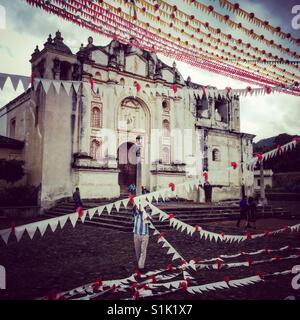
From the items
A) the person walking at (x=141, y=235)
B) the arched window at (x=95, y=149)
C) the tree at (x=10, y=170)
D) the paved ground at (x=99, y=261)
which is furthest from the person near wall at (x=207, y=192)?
the person walking at (x=141, y=235)

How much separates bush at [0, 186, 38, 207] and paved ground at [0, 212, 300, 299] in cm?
590

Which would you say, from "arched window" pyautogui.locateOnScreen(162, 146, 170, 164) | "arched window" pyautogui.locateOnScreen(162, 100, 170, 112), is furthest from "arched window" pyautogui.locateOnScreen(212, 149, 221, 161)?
"arched window" pyautogui.locateOnScreen(162, 100, 170, 112)

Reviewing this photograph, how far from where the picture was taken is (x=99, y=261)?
6.98 meters

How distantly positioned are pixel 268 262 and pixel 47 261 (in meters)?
5.16

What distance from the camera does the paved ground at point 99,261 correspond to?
495 cm

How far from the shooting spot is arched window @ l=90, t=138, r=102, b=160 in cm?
1869

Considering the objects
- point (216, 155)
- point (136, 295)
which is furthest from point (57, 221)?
point (216, 155)

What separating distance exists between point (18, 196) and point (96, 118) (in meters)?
6.68

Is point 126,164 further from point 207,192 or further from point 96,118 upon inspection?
point 207,192

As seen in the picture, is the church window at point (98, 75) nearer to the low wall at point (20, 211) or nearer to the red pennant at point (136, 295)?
the low wall at point (20, 211)

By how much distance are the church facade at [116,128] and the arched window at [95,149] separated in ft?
0.21
